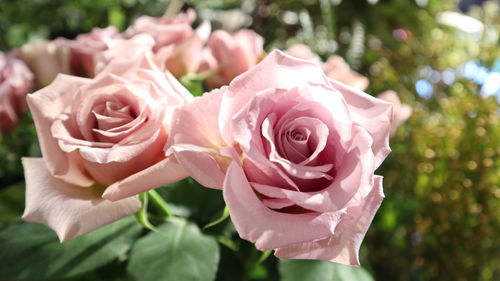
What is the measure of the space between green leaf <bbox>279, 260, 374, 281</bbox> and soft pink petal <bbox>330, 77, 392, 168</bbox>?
0.38 feet

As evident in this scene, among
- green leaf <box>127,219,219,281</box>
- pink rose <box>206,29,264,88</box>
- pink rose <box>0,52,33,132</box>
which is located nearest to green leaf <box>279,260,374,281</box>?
green leaf <box>127,219,219,281</box>

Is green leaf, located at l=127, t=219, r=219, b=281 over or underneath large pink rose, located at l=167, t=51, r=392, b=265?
underneath

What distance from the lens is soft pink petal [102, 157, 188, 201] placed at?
26 cm

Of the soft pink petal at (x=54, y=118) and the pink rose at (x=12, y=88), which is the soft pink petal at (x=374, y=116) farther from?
the pink rose at (x=12, y=88)

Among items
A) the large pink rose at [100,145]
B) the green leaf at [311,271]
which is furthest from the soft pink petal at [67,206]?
the green leaf at [311,271]

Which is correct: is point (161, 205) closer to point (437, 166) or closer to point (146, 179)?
point (146, 179)

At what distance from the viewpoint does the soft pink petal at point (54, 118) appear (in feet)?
0.95

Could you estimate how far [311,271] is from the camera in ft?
1.12

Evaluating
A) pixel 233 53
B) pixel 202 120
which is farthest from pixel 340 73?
pixel 202 120

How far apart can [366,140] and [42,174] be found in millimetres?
178

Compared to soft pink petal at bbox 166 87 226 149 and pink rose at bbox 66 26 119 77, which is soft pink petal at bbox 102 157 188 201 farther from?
pink rose at bbox 66 26 119 77

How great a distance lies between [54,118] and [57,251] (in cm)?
9

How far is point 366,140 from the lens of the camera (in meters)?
0.24

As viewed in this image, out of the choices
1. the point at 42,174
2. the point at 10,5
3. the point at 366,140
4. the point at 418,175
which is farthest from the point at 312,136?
the point at 10,5
